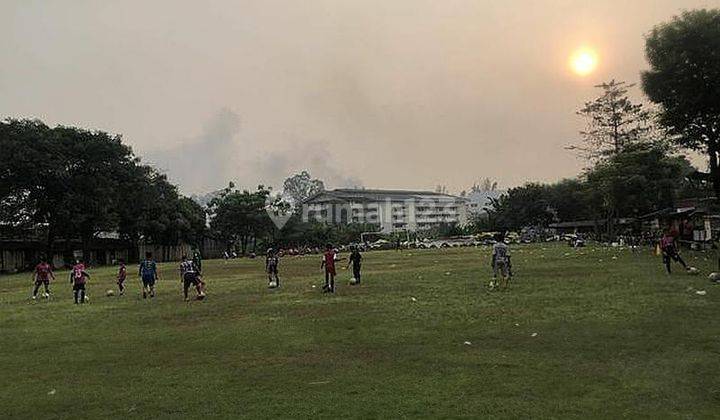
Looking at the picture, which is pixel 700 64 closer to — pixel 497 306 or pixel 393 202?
pixel 497 306

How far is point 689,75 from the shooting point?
3634cm

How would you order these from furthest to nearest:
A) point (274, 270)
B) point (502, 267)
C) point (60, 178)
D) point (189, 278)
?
point (60, 178) < point (274, 270) < point (502, 267) < point (189, 278)

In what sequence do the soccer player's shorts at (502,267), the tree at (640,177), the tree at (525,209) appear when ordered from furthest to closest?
1. the tree at (525,209)
2. the tree at (640,177)
3. the soccer player's shorts at (502,267)

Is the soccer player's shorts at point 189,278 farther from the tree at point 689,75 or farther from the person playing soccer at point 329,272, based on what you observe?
the tree at point 689,75

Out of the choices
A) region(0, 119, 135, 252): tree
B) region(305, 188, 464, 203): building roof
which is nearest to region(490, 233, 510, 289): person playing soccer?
region(0, 119, 135, 252): tree

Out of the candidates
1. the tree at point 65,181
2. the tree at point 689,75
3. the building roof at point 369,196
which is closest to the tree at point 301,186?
the building roof at point 369,196

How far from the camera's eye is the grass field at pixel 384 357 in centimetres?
847

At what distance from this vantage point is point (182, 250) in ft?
326

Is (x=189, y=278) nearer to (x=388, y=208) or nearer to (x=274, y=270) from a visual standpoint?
(x=274, y=270)

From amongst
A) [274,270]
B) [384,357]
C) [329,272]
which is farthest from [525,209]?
[384,357]

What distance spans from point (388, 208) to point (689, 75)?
435 ft

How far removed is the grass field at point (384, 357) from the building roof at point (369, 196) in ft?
441

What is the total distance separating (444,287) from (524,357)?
12868 mm

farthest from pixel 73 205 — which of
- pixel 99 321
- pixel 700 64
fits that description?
pixel 700 64
